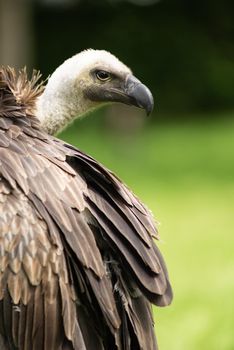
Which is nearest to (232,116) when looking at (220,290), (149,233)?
(220,290)

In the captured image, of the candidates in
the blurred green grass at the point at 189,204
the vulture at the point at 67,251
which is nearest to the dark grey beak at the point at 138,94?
the vulture at the point at 67,251

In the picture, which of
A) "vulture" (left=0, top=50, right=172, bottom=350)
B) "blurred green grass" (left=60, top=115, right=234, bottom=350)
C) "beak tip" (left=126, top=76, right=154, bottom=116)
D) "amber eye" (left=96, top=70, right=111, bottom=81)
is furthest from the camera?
"blurred green grass" (left=60, top=115, right=234, bottom=350)

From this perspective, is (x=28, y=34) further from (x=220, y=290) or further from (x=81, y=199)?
(x=81, y=199)

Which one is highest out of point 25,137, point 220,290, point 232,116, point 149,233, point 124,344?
point 25,137

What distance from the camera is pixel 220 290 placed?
9.25 m

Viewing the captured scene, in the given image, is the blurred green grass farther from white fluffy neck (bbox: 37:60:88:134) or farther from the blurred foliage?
white fluffy neck (bbox: 37:60:88:134)

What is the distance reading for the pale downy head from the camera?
595 centimetres

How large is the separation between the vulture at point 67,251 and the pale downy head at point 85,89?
51 centimetres

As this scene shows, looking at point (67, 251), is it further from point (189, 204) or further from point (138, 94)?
point (189, 204)

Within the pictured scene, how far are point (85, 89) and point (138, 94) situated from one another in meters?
0.31

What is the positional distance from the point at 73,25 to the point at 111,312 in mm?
23025

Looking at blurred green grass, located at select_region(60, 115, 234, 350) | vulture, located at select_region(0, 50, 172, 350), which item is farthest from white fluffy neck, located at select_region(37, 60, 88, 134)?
blurred green grass, located at select_region(60, 115, 234, 350)

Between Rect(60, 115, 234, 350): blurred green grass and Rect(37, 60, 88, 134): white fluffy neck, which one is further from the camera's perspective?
Rect(60, 115, 234, 350): blurred green grass

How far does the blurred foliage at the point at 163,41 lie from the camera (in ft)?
85.5
